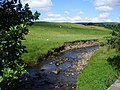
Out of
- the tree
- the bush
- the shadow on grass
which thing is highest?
the tree

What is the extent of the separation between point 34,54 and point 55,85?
12.7 metres

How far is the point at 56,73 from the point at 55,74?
254mm

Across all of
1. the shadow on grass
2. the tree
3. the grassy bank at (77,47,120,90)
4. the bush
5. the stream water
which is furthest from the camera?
the bush

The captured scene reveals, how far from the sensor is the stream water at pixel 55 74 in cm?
2604

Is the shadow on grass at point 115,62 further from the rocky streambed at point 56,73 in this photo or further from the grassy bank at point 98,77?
the rocky streambed at point 56,73

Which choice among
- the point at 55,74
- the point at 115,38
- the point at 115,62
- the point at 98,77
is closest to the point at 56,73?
the point at 55,74

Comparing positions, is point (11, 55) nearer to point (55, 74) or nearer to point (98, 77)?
point (98, 77)

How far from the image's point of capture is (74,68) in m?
34.6

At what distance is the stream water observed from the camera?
26.0m

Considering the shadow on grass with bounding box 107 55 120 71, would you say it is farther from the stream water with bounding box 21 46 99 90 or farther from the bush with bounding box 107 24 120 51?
the stream water with bounding box 21 46 99 90

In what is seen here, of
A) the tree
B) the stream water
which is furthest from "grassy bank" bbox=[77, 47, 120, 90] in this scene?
the tree

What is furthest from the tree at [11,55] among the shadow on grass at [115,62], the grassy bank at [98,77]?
the shadow on grass at [115,62]

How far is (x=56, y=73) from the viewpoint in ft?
103

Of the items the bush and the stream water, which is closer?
the stream water
